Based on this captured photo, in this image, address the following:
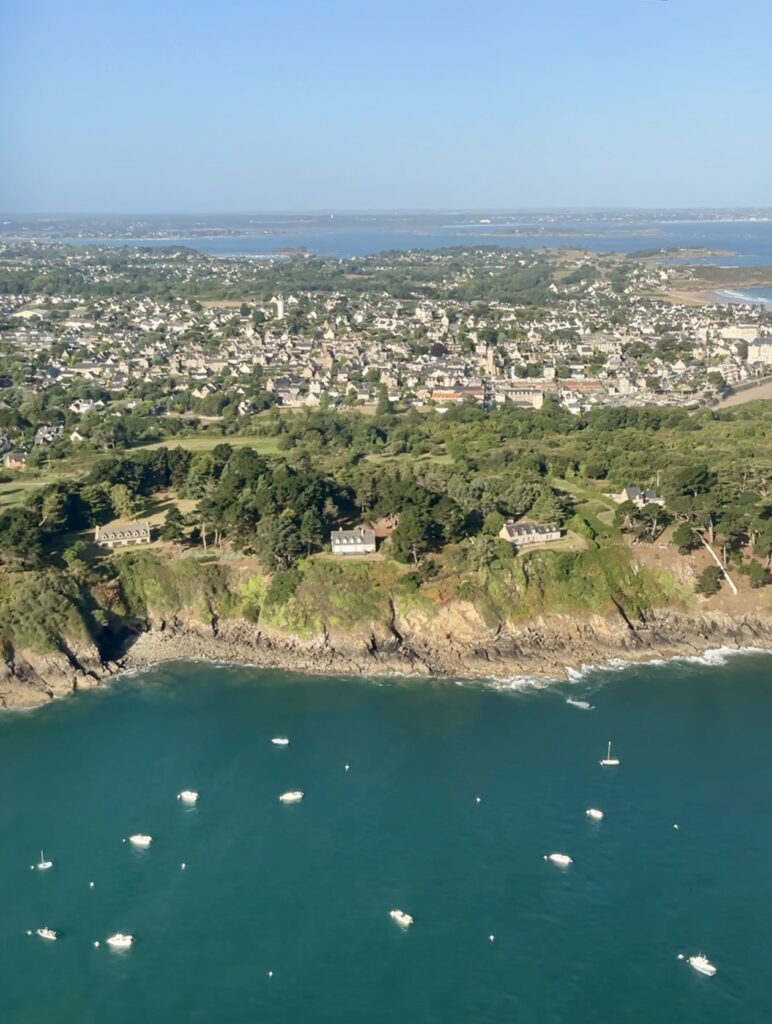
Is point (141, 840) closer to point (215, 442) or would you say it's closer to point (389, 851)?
point (389, 851)

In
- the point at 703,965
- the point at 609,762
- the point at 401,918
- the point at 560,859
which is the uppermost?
the point at 609,762

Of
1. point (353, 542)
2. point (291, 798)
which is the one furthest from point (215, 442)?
point (291, 798)

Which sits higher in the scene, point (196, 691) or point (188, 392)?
point (188, 392)

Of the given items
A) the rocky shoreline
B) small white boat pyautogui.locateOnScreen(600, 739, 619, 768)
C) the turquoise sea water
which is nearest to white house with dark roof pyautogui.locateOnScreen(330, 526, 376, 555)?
the rocky shoreline

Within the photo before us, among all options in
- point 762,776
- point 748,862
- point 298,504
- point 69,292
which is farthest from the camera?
point 69,292

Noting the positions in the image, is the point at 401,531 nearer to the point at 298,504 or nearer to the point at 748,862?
the point at 298,504

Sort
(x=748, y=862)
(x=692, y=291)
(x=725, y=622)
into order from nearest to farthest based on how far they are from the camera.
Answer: (x=748, y=862)
(x=725, y=622)
(x=692, y=291)

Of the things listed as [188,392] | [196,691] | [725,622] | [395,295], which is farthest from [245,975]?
[395,295]
